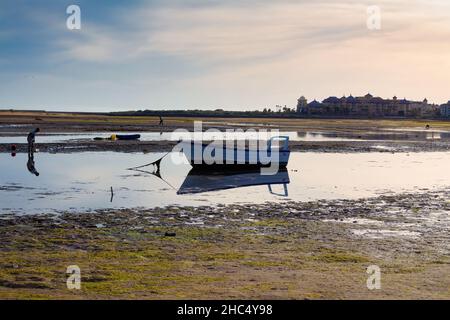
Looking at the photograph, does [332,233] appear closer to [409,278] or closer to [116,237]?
[409,278]

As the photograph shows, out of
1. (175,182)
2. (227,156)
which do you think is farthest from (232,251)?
(227,156)

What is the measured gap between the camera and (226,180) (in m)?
28.9

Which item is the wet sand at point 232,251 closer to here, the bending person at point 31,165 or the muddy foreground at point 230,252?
the muddy foreground at point 230,252

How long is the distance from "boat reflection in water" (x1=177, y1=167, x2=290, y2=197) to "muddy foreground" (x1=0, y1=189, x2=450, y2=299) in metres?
5.85

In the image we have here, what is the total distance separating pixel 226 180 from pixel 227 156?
393 cm

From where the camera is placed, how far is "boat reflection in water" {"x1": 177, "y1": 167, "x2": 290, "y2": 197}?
25719 millimetres

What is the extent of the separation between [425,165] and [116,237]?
1101 inches

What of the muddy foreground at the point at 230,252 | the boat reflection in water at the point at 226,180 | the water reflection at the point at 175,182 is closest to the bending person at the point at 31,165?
the water reflection at the point at 175,182

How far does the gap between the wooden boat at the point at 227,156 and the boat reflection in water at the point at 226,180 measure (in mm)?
464

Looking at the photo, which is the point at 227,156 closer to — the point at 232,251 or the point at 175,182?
the point at 175,182

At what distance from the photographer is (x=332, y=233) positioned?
15.7m

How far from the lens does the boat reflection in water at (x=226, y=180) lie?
25719 millimetres

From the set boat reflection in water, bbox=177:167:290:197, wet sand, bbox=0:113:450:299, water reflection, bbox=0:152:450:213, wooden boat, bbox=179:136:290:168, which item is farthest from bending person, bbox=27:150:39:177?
wet sand, bbox=0:113:450:299

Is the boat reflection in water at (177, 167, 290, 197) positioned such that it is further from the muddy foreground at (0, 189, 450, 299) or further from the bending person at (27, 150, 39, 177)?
the bending person at (27, 150, 39, 177)
